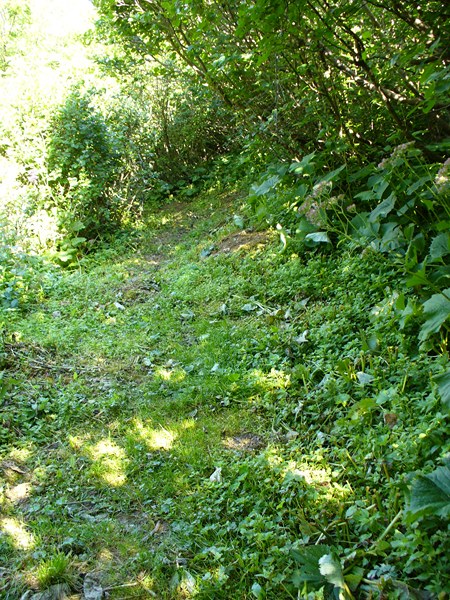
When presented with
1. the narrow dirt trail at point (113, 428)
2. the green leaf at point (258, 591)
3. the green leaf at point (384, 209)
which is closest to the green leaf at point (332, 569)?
the green leaf at point (258, 591)

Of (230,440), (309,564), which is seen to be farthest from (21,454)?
(309,564)

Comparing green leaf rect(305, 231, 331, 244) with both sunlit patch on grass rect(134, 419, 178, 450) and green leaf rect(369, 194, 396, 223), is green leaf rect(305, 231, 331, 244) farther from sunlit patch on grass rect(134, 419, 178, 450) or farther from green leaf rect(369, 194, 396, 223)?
sunlit patch on grass rect(134, 419, 178, 450)

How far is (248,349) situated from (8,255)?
3.63 meters

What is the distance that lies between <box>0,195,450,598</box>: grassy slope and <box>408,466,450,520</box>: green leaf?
0.14m

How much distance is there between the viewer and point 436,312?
251 cm

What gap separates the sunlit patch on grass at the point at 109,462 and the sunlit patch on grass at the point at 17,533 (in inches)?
18.5

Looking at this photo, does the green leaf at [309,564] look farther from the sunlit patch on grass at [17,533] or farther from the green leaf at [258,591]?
the sunlit patch on grass at [17,533]

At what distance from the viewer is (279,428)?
2922mm

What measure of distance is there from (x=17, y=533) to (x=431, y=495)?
1951mm

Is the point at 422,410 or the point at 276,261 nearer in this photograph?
the point at 422,410

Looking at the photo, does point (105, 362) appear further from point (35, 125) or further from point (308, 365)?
point (35, 125)

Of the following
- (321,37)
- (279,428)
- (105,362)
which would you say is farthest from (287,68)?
(279,428)

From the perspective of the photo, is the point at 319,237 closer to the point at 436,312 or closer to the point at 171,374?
the point at 171,374

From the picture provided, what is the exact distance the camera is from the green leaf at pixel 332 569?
1854mm
